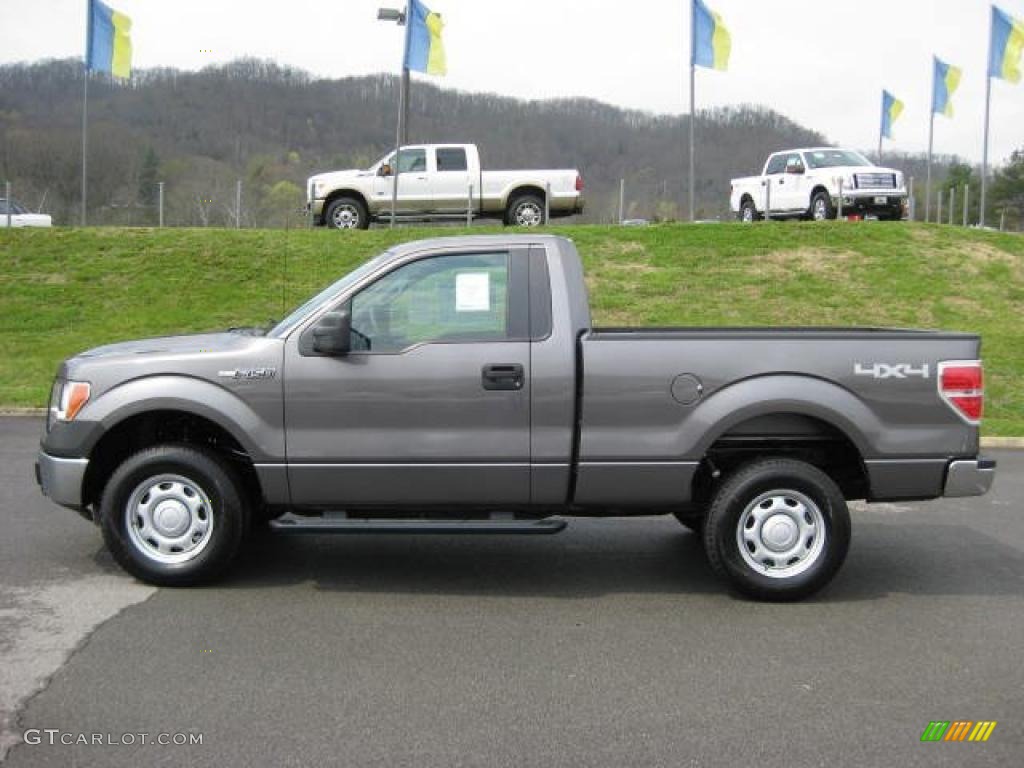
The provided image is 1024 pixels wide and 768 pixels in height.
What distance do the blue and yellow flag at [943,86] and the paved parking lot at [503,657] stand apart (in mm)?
32070

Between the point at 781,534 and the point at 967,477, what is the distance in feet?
3.37

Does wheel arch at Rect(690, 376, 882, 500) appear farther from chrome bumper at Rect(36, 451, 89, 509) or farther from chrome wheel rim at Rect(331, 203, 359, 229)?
chrome wheel rim at Rect(331, 203, 359, 229)

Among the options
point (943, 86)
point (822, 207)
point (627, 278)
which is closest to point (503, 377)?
point (627, 278)

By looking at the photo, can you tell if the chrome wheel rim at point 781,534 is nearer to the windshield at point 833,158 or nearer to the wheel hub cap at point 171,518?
the wheel hub cap at point 171,518

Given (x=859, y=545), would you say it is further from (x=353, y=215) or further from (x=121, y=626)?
(x=353, y=215)

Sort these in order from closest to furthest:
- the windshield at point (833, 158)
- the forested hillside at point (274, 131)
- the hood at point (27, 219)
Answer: the windshield at point (833, 158) < the hood at point (27, 219) < the forested hillside at point (274, 131)

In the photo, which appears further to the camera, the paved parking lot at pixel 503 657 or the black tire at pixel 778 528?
the black tire at pixel 778 528

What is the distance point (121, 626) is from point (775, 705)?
9.99 ft

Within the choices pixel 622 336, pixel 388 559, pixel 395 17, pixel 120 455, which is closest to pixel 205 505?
pixel 120 455

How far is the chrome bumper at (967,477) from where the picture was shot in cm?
557

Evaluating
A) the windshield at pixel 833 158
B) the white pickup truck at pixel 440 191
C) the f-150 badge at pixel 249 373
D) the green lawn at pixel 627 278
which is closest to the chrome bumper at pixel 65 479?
the f-150 badge at pixel 249 373

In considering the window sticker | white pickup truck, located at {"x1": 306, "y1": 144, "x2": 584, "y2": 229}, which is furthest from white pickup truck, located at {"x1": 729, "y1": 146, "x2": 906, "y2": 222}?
the window sticker

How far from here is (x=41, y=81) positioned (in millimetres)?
70688

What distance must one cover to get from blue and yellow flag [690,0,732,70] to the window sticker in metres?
21.0
